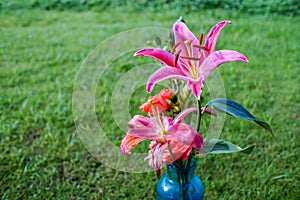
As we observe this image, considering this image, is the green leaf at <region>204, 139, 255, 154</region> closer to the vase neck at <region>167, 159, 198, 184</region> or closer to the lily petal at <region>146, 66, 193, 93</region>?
the vase neck at <region>167, 159, 198, 184</region>

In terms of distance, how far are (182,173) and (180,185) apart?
0.06 metres

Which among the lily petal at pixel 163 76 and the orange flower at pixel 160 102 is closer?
the lily petal at pixel 163 76

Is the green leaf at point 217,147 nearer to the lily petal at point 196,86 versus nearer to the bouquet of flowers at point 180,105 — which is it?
the bouquet of flowers at point 180,105

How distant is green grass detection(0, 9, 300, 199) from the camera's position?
5.51 feet

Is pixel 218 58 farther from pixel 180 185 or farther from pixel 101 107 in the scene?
pixel 101 107

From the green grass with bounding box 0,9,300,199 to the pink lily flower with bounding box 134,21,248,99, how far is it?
2.74 feet

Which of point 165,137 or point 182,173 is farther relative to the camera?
point 182,173

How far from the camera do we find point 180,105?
39.6 inches

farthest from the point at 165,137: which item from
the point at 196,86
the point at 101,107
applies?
the point at 101,107

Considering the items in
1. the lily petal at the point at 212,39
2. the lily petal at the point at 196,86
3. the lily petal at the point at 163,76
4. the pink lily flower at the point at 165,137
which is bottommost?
the pink lily flower at the point at 165,137

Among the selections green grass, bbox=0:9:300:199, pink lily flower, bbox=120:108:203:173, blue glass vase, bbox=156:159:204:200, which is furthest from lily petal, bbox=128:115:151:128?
green grass, bbox=0:9:300:199

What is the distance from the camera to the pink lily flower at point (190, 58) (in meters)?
A: 0.86

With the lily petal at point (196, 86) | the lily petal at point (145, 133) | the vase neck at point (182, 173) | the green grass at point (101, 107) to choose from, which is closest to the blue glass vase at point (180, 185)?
the vase neck at point (182, 173)

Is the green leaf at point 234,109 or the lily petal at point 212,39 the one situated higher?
the lily petal at point 212,39
